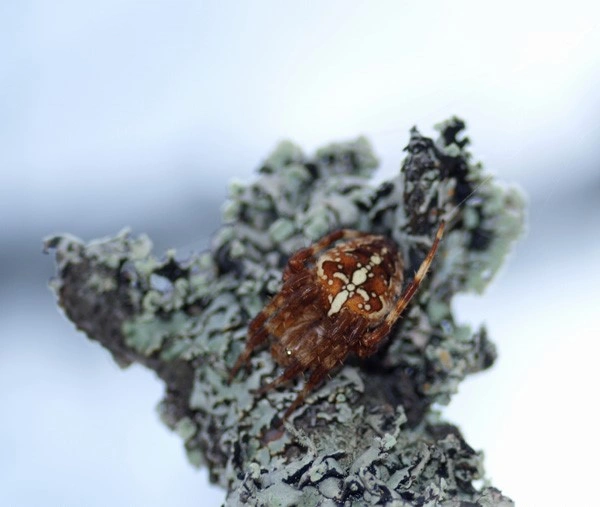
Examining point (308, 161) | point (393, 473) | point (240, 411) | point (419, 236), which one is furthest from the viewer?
point (308, 161)

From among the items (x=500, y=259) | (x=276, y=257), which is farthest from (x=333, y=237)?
(x=500, y=259)

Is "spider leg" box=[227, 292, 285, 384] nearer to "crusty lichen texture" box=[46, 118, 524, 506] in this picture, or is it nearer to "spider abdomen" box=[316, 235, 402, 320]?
"crusty lichen texture" box=[46, 118, 524, 506]

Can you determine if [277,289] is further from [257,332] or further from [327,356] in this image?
[327,356]

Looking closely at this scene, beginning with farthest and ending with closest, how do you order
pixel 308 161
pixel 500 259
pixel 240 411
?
pixel 308 161
pixel 500 259
pixel 240 411

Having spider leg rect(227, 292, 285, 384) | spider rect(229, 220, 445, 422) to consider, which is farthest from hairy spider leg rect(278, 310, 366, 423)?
spider leg rect(227, 292, 285, 384)

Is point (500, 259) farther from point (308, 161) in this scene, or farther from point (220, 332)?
point (220, 332)

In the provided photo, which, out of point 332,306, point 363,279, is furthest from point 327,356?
point 363,279

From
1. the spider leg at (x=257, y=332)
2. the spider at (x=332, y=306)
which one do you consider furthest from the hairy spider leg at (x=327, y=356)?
the spider leg at (x=257, y=332)
